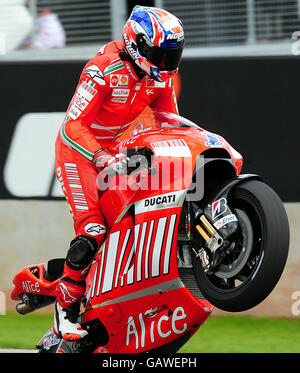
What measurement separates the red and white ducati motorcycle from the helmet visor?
0.34m

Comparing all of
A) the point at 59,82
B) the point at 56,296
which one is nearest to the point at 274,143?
the point at 59,82

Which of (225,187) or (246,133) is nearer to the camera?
(225,187)

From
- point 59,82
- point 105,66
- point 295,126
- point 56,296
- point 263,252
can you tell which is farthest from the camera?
point 59,82

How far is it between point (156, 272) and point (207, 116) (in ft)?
8.51

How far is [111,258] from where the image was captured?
15.5 feet

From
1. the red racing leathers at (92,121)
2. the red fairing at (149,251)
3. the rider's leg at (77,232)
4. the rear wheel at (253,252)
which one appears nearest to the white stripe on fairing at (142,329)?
the red fairing at (149,251)

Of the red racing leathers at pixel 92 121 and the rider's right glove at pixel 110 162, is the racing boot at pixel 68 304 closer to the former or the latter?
the red racing leathers at pixel 92 121

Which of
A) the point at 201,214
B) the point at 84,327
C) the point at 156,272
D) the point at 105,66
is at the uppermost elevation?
the point at 105,66

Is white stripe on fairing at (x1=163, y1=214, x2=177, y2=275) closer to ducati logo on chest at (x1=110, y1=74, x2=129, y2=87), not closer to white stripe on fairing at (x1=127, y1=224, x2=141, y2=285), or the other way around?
white stripe on fairing at (x1=127, y1=224, x2=141, y2=285)

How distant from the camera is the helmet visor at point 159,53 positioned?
4.65 m

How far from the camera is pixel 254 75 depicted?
6809mm

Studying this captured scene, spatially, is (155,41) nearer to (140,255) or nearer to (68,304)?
(140,255)

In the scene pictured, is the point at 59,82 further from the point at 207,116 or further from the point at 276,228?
the point at 276,228

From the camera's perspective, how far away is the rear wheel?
13.5ft
